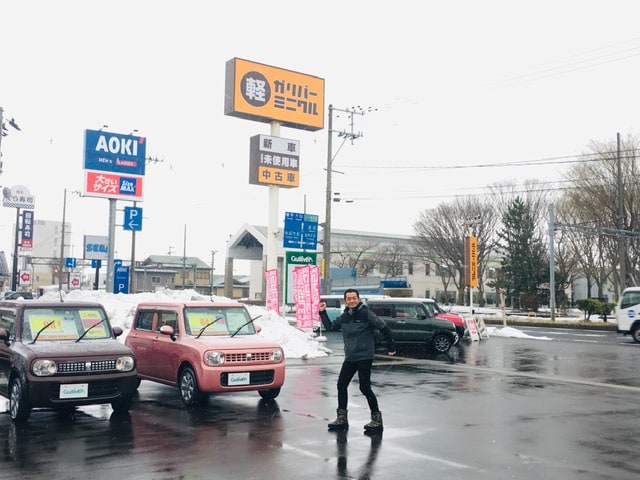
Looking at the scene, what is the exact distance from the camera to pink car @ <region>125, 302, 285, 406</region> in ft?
31.7

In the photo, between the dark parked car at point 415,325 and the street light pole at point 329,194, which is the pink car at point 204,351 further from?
the street light pole at point 329,194

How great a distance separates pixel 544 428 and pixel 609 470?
2.12 metres

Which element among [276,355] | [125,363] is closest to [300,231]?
[276,355]

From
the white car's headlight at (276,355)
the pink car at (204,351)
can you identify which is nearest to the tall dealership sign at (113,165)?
the pink car at (204,351)

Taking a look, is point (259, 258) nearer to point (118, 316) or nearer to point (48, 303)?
point (118, 316)

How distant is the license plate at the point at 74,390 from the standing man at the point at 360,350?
10.6 ft

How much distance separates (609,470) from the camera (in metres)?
6.33

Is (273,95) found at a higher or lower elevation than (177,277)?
higher

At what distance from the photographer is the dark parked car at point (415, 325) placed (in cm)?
2023

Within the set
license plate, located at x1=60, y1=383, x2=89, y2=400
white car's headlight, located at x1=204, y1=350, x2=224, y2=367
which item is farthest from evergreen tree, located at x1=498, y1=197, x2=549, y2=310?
license plate, located at x1=60, y1=383, x2=89, y2=400

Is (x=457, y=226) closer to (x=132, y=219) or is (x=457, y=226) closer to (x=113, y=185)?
(x=132, y=219)

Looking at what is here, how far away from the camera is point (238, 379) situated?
975cm

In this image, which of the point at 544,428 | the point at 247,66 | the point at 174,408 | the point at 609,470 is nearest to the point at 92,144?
the point at 247,66

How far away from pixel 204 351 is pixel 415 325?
1180 cm
